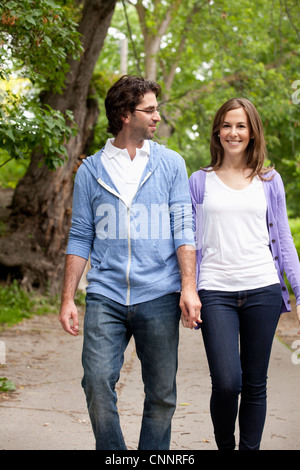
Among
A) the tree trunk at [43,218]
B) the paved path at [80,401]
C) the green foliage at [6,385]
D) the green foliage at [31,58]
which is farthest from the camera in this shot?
the tree trunk at [43,218]

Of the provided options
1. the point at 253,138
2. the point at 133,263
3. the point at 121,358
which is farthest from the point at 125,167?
the point at 121,358

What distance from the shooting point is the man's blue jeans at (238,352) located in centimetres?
354

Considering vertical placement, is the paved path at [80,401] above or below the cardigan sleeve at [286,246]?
below

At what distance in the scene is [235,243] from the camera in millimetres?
3660

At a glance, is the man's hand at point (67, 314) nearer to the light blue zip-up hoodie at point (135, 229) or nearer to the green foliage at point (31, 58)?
the light blue zip-up hoodie at point (135, 229)

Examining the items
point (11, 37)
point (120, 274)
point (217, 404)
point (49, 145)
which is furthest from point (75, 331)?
point (11, 37)

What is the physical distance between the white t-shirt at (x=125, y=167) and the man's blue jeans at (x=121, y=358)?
495 mm

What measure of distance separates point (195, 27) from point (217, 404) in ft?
51.7

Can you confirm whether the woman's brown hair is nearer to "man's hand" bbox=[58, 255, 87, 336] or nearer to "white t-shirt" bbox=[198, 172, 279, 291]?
"white t-shirt" bbox=[198, 172, 279, 291]

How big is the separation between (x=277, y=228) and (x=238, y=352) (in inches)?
26.2

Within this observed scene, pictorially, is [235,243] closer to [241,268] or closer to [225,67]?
[241,268]

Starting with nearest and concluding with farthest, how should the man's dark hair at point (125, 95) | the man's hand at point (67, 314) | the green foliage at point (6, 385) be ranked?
the man's hand at point (67, 314)
the man's dark hair at point (125, 95)
the green foliage at point (6, 385)

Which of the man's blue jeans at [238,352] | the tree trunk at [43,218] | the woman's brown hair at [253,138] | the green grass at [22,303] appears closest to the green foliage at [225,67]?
the tree trunk at [43,218]

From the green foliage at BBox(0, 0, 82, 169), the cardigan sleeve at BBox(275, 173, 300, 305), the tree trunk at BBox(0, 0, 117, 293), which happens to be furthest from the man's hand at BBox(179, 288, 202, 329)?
the tree trunk at BBox(0, 0, 117, 293)
